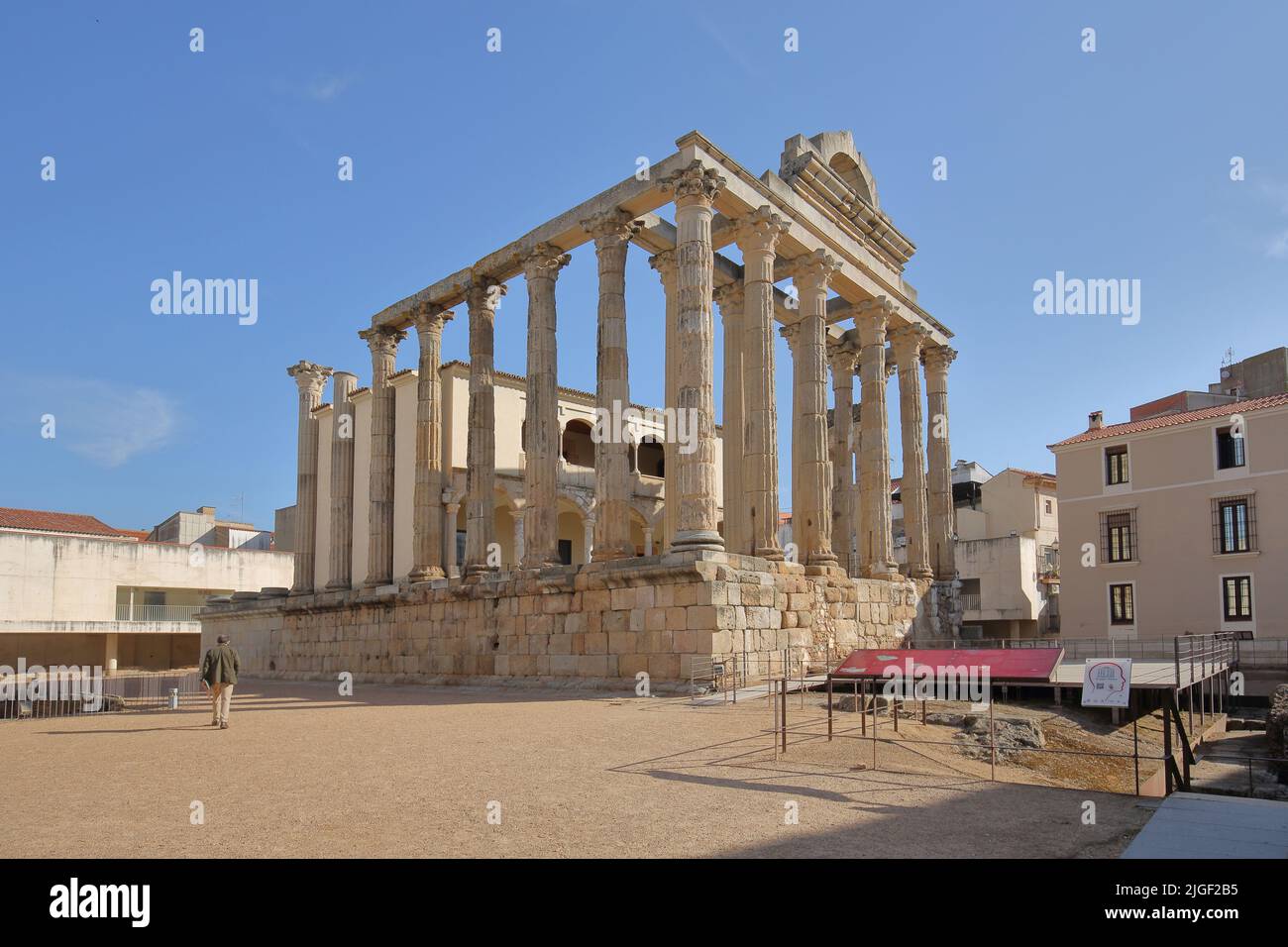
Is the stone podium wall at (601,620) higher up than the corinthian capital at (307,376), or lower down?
lower down

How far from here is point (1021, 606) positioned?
38844mm

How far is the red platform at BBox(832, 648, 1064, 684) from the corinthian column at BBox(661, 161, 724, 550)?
7.33m

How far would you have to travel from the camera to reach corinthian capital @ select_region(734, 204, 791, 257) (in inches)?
851

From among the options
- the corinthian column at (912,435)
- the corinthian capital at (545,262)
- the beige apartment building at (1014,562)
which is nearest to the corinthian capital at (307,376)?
the corinthian capital at (545,262)

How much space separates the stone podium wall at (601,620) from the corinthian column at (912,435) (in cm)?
194

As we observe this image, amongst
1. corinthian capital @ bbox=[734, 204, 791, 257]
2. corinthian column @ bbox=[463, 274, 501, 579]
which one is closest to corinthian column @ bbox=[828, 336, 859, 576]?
corinthian capital @ bbox=[734, 204, 791, 257]

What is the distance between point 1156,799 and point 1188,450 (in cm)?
2564

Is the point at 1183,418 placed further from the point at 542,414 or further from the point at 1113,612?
→ the point at 542,414

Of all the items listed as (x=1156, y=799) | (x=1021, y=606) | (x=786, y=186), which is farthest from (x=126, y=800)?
(x=1021, y=606)

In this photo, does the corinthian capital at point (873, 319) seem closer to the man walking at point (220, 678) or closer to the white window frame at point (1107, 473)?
the white window frame at point (1107, 473)

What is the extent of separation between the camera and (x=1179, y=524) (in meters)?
30.4

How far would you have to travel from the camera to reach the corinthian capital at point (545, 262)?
23.5m
